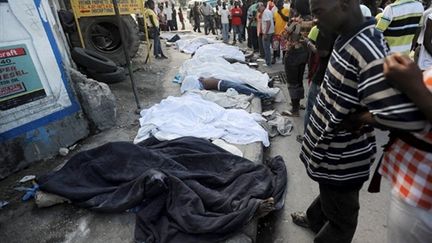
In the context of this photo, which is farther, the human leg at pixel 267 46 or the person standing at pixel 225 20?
the person standing at pixel 225 20

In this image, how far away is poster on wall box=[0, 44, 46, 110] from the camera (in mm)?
2961

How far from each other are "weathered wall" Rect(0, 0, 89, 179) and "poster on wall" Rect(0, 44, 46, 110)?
Result: 0.08 feet

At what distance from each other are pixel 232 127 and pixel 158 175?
5.20 feet

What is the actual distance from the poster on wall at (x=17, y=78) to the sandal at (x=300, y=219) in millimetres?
3017

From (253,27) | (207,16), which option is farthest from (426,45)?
(207,16)

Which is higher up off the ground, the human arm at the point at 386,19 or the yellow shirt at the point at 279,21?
the human arm at the point at 386,19

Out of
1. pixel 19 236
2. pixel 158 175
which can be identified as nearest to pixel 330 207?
pixel 158 175

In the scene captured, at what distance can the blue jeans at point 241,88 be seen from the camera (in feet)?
17.0

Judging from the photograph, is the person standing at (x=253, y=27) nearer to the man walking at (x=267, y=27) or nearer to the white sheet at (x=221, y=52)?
the man walking at (x=267, y=27)

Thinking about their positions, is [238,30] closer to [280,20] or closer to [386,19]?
[280,20]

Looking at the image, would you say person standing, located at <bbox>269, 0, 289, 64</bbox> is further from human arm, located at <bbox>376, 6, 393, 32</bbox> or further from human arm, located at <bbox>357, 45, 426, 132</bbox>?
human arm, located at <bbox>357, 45, 426, 132</bbox>

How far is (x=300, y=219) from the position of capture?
2432 millimetres

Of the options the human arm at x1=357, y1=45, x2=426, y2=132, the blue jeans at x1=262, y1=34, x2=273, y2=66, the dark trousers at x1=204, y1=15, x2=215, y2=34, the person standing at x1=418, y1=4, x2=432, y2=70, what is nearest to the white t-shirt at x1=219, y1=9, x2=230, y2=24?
the dark trousers at x1=204, y1=15, x2=215, y2=34

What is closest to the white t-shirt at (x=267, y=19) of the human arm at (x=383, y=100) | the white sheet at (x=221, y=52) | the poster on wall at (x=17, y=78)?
the white sheet at (x=221, y=52)
